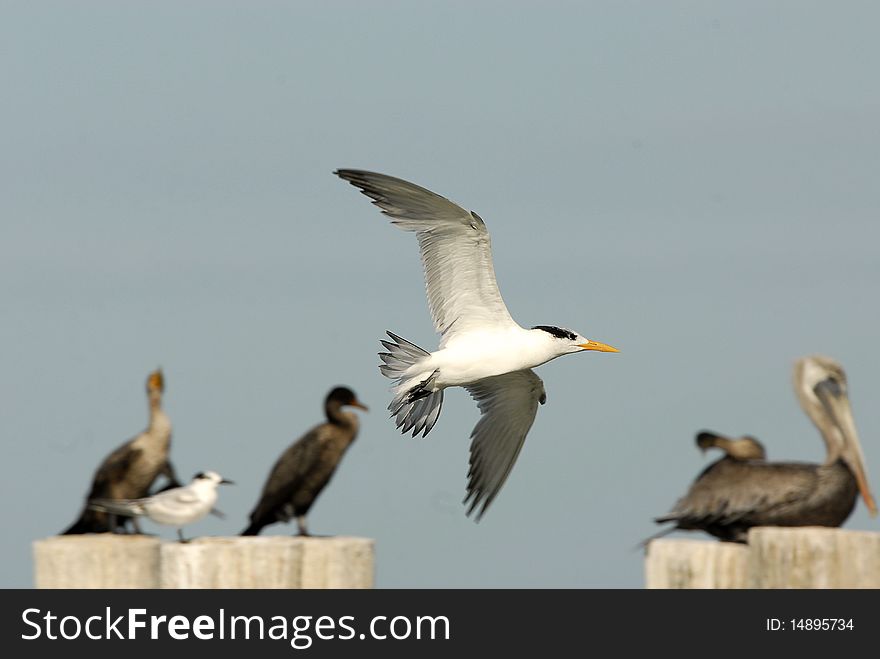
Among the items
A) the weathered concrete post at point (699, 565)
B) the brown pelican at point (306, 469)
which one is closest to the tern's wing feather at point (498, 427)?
the weathered concrete post at point (699, 565)

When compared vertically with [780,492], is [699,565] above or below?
below

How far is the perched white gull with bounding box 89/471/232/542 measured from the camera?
15789 mm

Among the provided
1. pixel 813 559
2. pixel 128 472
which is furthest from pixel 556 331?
pixel 128 472

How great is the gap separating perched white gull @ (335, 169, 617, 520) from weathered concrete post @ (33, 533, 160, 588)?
2.06 meters

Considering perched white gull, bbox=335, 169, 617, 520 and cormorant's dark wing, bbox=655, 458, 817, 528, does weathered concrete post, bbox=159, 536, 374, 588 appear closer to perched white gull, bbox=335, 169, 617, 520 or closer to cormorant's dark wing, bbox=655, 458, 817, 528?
perched white gull, bbox=335, 169, 617, 520

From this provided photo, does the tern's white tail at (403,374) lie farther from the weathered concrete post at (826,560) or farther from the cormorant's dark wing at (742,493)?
the cormorant's dark wing at (742,493)

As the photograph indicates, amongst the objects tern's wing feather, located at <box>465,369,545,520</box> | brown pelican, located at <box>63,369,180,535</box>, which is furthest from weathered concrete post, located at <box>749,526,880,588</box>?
brown pelican, located at <box>63,369,180,535</box>

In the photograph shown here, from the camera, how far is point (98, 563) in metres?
13.4

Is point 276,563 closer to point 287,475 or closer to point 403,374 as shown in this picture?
point 403,374

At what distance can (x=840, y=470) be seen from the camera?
53.5 feet

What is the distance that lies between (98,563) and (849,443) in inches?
268
